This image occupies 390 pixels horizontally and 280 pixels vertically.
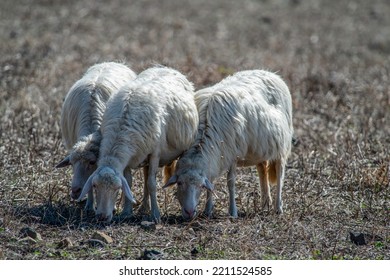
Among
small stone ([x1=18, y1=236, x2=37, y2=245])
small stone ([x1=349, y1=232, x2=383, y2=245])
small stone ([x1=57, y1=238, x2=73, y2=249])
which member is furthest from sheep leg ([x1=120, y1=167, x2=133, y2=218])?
small stone ([x1=349, y1=232, x2=383, y2=245])

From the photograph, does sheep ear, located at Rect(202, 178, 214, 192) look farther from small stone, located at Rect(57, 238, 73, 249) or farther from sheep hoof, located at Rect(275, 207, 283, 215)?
small stone, located at Rect(57, 238, 73, 249)

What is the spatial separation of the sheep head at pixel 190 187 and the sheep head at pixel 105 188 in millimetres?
666

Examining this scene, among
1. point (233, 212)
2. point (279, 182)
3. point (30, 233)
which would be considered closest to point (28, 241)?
point (30, 233)

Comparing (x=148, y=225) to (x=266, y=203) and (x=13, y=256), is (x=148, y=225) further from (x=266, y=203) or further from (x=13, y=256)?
(x=266, y=203)

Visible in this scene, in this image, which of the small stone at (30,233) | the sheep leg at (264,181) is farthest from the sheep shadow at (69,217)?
the sheep leg at (264,181)

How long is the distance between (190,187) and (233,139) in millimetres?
808

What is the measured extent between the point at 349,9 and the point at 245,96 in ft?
64.1

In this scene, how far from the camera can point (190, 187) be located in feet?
29.4

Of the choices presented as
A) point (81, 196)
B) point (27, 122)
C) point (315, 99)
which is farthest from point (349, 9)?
point (81, 196)

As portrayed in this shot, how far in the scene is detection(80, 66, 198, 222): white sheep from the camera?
8.62m

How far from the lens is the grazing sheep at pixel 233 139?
909 cm

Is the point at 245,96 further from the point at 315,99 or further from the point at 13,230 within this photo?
the point at 315,99

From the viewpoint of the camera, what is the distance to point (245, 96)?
9.64 m
